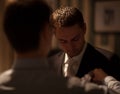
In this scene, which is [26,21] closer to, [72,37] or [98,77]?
[98,77]

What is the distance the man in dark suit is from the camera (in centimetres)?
149

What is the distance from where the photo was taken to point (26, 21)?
0.92 m

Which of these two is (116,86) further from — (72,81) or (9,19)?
(9,19)

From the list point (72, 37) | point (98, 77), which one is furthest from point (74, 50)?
point (98, 77)

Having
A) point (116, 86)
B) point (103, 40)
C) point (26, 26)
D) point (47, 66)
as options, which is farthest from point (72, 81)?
point (103, 40)

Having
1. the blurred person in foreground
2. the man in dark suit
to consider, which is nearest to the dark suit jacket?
the man in dark suit

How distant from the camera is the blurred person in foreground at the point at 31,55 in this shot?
3.01ft

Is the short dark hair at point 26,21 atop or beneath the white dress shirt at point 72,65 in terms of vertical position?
atop

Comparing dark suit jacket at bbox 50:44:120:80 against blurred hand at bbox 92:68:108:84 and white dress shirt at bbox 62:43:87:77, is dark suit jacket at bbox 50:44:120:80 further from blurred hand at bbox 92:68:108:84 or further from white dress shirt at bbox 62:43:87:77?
blurred hand at bbox 92:68:108:84

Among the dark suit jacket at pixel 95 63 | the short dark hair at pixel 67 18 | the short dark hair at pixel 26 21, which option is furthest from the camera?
the short dark hair at pixel 67 18

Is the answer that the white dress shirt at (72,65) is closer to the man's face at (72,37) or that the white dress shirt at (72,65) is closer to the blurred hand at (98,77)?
the man's face at (72,37)

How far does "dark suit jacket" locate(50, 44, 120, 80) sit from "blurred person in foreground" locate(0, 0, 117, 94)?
1.58 ft

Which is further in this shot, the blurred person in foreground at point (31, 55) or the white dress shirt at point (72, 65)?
the white dress shirt at point (72, 65)

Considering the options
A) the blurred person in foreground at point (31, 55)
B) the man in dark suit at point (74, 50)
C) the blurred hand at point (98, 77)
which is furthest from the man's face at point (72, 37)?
the blurred person in foreground at point (31, 55)
